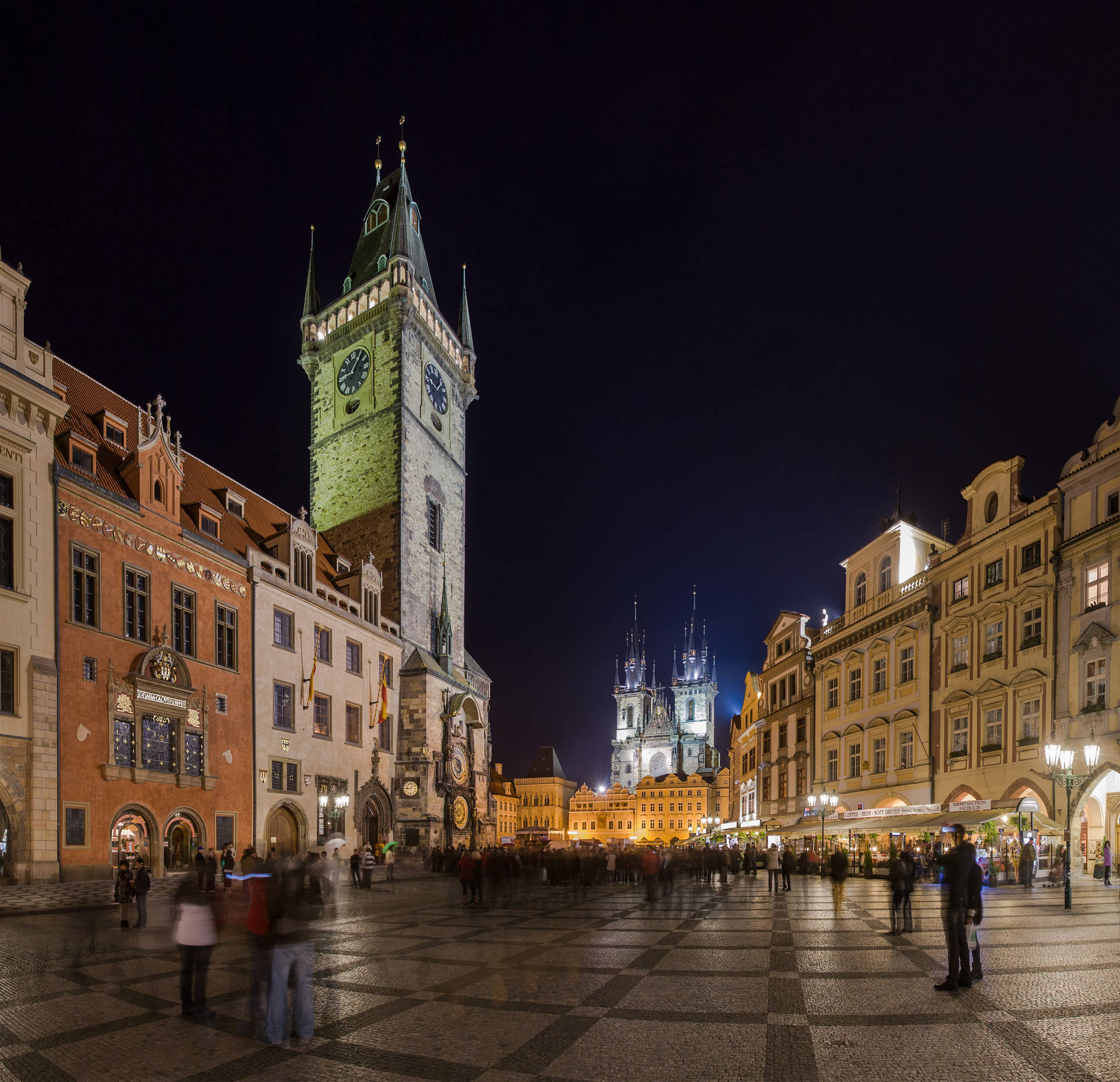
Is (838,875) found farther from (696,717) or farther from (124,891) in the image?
(696,717)

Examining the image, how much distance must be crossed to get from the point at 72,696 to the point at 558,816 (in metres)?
152

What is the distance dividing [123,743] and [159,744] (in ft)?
5.52

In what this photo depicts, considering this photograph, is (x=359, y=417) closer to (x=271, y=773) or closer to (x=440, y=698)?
(x=440, y=698)

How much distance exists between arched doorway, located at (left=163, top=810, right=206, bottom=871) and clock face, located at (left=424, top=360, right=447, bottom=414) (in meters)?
30.6

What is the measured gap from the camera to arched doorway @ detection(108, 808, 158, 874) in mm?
25047

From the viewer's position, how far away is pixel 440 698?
152 feet

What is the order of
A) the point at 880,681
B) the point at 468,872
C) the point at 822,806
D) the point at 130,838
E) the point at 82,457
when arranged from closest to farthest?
the point at 468,872 → the point at 130,838 → the point at 82,457 → the point at 822,806 → the point at 880,681

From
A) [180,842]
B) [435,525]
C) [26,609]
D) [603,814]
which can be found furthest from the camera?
[603,814]

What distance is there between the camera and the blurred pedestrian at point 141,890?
16656mm

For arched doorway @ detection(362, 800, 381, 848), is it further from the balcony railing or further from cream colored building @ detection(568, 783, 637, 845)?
cream colored building @ detection(568, 783, 637, 845)

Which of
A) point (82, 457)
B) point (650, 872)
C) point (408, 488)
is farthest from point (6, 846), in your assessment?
point (408, 488)

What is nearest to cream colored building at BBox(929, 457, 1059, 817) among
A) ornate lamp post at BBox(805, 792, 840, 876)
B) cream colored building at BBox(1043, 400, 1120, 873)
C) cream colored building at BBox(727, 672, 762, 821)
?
cream colored building at BBox(1043, 400, 1120, 873)

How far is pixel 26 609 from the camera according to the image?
22594mm

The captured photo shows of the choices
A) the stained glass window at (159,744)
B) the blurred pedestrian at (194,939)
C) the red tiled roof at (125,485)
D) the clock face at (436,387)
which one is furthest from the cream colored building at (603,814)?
the blurred pedestrian at (194,939)
